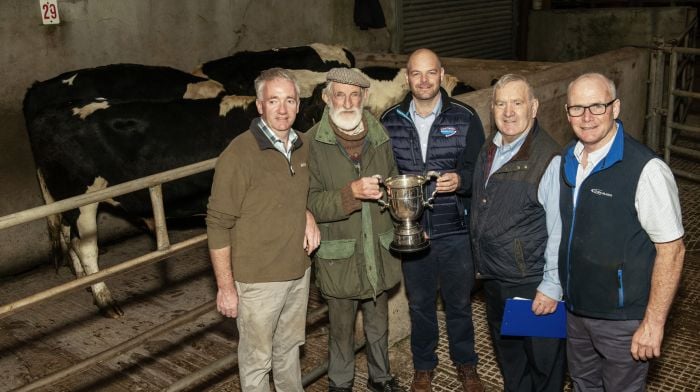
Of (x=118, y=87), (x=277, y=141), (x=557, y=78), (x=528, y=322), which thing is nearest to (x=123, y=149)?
(x=118, y=87)

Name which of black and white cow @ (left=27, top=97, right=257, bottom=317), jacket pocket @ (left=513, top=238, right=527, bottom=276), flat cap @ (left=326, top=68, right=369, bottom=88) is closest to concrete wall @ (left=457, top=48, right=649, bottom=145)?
flat cap @ (left=326, top=68, right=369, bottom=88)

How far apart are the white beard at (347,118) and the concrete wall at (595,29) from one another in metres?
8.57

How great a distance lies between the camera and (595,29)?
38.6ft

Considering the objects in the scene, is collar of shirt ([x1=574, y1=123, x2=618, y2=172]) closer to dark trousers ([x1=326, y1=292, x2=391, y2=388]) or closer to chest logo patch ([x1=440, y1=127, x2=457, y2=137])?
chest logo patch ([x1=440, y1=127, x2=457, y2=137])

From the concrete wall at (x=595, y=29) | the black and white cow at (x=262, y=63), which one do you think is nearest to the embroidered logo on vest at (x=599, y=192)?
the black and white cow at (x=262, y=63)

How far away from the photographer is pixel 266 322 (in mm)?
3355

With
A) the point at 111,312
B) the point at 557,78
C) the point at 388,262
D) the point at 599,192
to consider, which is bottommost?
the point at 111,312

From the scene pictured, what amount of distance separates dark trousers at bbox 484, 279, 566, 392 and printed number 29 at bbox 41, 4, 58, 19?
4.79m

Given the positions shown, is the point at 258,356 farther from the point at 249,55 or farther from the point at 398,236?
the point at 249,55

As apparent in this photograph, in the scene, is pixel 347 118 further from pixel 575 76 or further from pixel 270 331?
pixel 575 76

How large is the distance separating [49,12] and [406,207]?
177 inches

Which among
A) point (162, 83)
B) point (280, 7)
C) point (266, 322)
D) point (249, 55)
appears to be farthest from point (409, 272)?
point (280, 7)

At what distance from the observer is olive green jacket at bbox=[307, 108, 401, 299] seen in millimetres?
3498

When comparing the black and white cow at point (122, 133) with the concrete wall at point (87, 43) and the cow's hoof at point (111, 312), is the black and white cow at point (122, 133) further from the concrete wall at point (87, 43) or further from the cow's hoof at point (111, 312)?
the concrete wall at point (87, 43)
